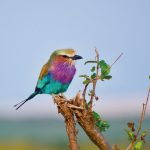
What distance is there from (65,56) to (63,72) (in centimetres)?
21

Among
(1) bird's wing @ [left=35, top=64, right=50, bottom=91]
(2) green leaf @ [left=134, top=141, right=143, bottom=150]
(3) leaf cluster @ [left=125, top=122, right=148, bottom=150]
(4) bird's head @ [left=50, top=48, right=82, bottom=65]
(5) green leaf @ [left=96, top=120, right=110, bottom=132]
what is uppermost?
(4) bird's head @ [left=50, top=48, right=82, bottom=65]

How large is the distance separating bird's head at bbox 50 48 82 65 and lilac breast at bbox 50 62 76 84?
0.04m

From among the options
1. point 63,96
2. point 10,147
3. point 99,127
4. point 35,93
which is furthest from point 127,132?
point 10,147

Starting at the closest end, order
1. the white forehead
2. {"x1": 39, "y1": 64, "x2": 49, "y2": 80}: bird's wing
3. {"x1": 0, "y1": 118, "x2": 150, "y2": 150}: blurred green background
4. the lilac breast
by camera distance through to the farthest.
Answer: the white forehead
the lilac breast
{"x1": 39, "y1": 64, "x2": 49, "y2": 80}: bird's wing
{"x1": 0, "y1": 118, "x2": 150, "y2": 150}: blurred green background

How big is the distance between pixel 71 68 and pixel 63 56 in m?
0.08

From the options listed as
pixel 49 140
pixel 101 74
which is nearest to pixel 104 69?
pixel 101 74

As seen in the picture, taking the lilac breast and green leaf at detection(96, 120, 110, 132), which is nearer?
green leaf at detection(96, 120, 110, 132)

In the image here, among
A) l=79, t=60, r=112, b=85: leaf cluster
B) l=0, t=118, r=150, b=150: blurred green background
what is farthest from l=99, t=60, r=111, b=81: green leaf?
l=0, t=118, r=150, b=150: blurred green background

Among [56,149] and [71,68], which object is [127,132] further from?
[56,149]

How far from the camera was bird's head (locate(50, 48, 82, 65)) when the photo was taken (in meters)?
4.64

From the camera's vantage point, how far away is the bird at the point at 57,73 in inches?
188

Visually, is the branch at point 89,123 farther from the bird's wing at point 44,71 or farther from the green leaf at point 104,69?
the bird's wing at point 44,71

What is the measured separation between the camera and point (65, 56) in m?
4.81

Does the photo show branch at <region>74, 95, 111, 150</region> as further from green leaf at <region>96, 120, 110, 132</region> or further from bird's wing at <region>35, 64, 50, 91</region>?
bird's wing at <region>35, 64, 50, 91</region>
